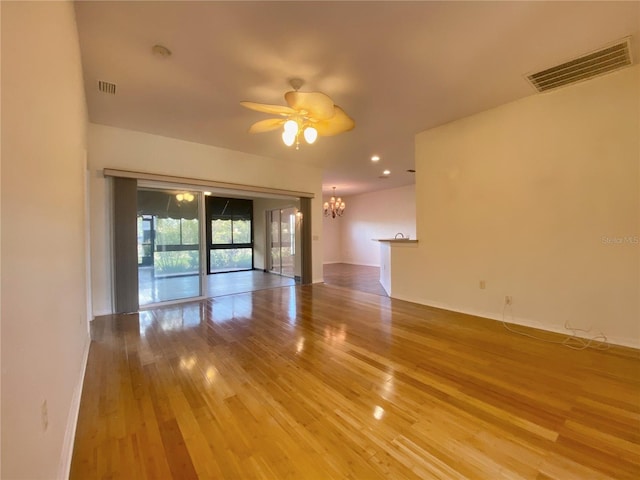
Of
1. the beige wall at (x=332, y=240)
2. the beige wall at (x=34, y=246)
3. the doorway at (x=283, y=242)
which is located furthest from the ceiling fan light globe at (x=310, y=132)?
the beige wall at (x=332, y=240)

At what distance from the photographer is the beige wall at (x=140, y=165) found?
4160 mm

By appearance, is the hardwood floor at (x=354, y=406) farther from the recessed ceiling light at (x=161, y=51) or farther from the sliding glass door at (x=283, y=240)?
the sliding glass door at (x=283, y=240)

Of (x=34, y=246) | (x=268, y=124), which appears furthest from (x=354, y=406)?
(x=268, y=124)

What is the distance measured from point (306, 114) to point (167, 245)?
3.82 m

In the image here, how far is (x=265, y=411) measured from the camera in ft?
6.31

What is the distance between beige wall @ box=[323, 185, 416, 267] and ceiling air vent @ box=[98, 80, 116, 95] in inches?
322

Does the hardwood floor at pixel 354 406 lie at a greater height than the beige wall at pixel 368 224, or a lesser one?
lesser

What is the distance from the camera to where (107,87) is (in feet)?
10.4

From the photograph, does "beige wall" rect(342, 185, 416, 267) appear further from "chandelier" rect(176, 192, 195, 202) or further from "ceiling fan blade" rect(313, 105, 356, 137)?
"chandelier" rect(176, 192, 195, 202)

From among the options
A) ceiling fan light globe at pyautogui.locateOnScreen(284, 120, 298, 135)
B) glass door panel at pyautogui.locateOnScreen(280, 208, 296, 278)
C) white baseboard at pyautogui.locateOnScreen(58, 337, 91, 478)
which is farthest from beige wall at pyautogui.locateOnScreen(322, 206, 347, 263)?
white baseboard at pyautogui.locateOnScreen(58, 337, 91, 478)

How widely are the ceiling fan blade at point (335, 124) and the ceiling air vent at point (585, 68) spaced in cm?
207

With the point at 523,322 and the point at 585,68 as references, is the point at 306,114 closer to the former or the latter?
the point at 585,68

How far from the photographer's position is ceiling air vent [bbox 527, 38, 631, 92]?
2.65 m

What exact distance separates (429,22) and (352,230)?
9.26m
